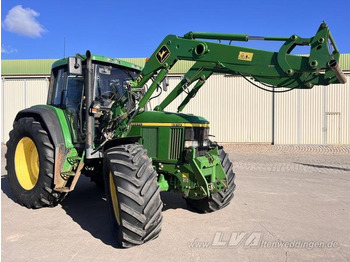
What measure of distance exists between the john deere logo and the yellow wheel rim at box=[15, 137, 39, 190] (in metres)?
2.88

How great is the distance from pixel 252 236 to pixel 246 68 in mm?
2223

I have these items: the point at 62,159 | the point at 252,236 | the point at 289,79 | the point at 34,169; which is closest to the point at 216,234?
the point at 252,236

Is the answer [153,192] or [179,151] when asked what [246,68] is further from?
[153,192]

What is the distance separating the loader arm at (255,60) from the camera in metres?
3.54

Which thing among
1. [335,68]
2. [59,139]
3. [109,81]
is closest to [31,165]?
[59,139]

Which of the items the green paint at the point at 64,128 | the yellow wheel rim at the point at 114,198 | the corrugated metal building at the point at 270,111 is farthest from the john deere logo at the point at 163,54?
the corrugated metal building at the point at 270,111

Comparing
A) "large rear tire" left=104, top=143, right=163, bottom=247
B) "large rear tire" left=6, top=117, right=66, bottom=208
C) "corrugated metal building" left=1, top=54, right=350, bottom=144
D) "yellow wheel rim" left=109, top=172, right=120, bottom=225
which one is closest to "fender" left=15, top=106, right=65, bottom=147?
"large rear tire" left=6, top=117, right=66, bottom=208

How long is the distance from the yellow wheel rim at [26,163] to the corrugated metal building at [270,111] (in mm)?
11941

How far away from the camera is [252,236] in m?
4.26

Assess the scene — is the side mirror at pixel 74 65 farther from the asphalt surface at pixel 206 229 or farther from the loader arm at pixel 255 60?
the asphalt surface at pixel 206 229

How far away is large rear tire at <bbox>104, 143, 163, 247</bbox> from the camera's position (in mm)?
3654

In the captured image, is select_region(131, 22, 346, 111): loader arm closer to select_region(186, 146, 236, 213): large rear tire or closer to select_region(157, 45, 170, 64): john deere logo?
select_region(157, 45, 170, 64): john deere logo

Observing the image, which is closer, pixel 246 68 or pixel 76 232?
pixel 246 68

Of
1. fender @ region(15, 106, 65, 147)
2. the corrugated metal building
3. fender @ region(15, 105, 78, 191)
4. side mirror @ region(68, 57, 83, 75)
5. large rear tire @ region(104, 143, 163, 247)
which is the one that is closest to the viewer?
large rear tire @ region(104, 143, 163, 247)
